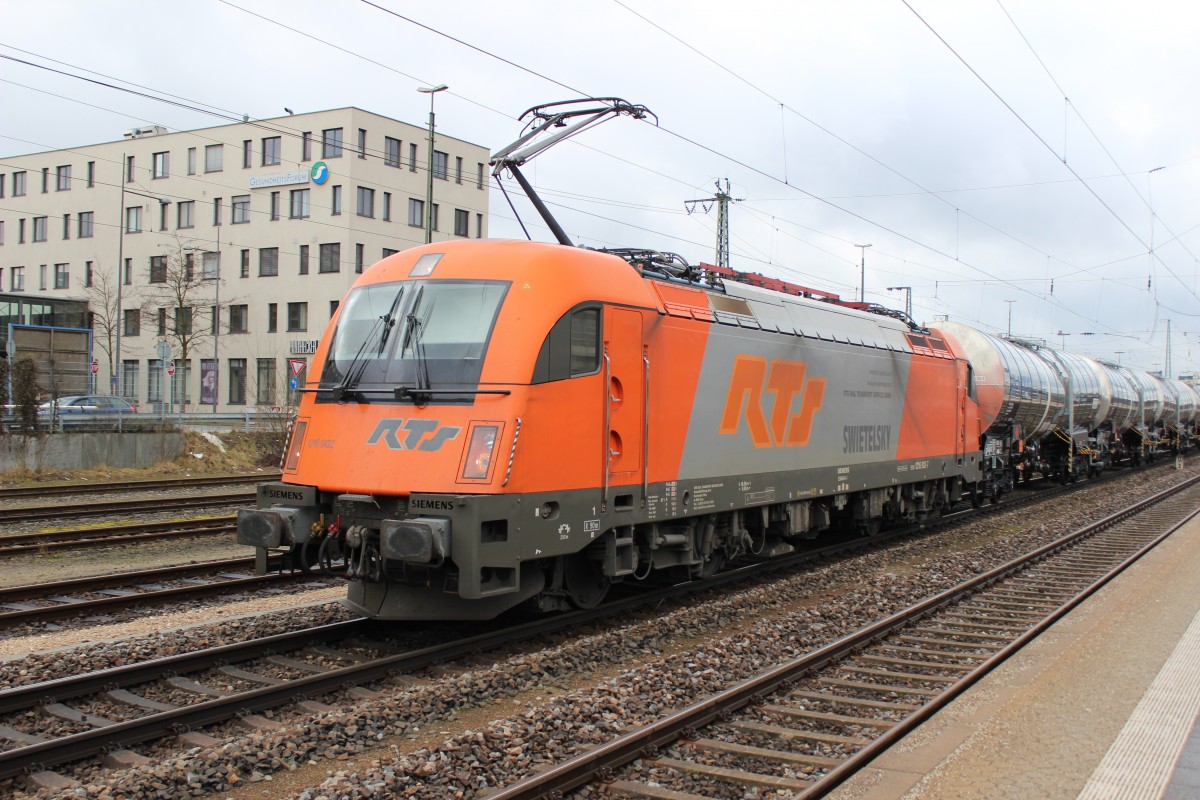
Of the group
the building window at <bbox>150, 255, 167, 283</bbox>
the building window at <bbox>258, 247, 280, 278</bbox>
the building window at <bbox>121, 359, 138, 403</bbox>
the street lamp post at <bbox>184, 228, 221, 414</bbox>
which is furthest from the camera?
the building window at <bbox>121, 359, 138, 403</bbox>

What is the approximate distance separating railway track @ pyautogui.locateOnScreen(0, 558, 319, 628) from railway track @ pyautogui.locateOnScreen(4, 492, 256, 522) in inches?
240

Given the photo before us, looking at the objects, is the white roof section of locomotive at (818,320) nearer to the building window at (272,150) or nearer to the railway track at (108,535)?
the railway track at (108,535)

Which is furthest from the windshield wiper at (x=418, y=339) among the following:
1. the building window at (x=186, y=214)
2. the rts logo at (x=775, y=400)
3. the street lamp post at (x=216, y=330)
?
the building window at (x=186, y=214)

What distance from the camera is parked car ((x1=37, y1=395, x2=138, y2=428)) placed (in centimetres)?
2480

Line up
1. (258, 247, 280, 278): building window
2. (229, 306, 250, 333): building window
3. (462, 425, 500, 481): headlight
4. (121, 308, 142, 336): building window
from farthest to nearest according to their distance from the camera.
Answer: (121, 308, 142, 336): building window < (229, 306, 250, 333): building window < (258, 247, 280, 278): building window < (462, 425, 500, 481): headlight

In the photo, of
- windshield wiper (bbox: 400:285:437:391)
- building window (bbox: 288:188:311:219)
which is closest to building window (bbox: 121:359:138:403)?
building window (bbox: 288:188:311:219)

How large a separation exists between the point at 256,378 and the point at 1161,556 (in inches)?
1726

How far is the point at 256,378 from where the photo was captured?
163 feet

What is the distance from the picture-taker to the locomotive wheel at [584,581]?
9203 mm

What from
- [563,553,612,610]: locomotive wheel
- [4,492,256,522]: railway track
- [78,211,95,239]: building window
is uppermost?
[78,211,95,239]: building window

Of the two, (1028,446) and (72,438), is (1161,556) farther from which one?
(72,438)

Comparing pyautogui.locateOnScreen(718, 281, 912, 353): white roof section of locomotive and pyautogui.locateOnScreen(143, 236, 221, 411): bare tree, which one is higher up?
pyautogui.locateOnScreen(143, 236, 221, 411): bare tree

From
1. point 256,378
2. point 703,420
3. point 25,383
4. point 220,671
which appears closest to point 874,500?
point 703,420

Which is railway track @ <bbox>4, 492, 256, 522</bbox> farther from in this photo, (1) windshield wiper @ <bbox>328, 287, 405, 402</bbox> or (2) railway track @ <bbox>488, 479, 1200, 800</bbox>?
(2) railway track @ <bbox>488, 479, 1200, 800</bbox>
